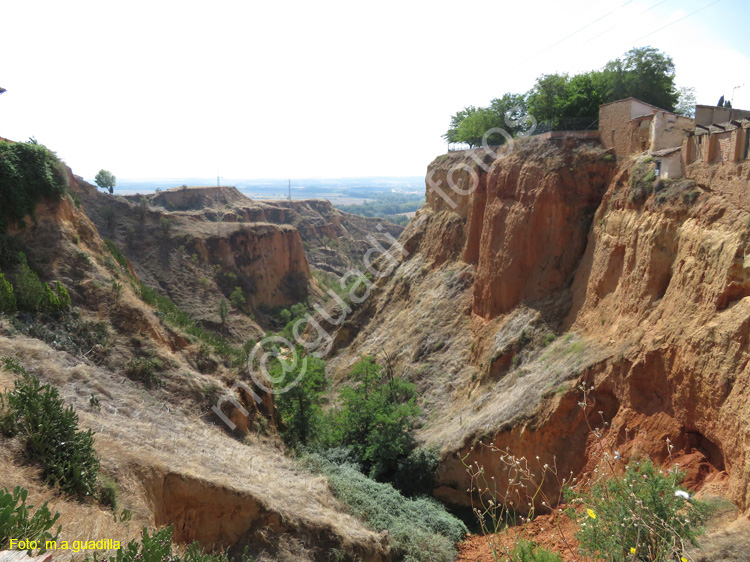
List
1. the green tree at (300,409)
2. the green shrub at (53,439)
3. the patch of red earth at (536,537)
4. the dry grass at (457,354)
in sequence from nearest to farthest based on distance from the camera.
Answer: the green shrub at (53,439), the patch of red earth at (536,537), the dry grass at (457,354), the green tree at (300,409)

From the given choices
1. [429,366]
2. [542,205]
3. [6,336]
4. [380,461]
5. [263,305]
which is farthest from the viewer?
[263,305]

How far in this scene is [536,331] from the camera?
18609mm

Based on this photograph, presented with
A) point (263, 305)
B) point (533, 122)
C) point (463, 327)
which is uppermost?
point (533, 122)

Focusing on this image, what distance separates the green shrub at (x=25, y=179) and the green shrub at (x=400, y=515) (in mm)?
13229

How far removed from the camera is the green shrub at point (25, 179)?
50.6 feet

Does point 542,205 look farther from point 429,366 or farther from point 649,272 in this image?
point 429,366

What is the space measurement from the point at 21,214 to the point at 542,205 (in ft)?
67.1

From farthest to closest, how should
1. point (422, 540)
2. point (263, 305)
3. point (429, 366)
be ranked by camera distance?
point (263, 305) → point (429, 366) → point (422, 540)

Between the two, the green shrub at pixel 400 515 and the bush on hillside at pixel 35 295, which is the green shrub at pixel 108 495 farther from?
the bush on hillside at pixel 35 295

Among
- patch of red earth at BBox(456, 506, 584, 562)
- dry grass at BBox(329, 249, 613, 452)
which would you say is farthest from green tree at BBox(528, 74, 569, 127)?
patch of red earth at BBox(456, 506, 584, 562)

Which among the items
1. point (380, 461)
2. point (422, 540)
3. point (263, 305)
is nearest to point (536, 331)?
point (380, 461)

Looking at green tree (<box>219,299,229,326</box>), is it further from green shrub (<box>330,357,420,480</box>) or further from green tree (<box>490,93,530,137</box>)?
green tree (<box>490,93,530,137</box>)

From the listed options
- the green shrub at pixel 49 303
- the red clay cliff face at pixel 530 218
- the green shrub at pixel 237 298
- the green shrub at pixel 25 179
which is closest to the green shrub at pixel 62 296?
the green shrub at pixel 49 303

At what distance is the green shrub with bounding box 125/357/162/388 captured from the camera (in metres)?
13.6
